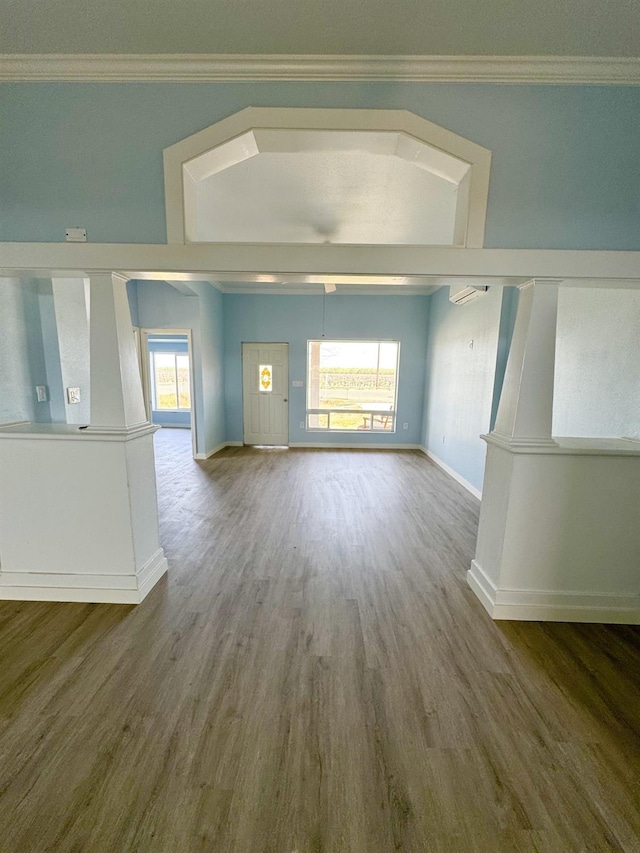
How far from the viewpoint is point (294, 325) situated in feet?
20.8

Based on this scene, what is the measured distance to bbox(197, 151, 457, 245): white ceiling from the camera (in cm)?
259

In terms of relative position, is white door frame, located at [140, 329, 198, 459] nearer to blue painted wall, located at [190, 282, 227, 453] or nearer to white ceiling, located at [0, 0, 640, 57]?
blue painted wall, located at [190, 282, 227, 453]

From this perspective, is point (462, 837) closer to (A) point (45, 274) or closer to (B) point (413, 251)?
(B) point (413, 251)

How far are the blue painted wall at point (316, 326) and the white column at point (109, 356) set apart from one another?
14.4 ft

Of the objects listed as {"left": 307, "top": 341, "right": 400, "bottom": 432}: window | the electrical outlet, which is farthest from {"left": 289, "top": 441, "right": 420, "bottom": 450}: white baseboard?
the electrical outlet

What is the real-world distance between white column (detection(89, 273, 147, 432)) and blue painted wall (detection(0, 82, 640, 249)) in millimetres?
273

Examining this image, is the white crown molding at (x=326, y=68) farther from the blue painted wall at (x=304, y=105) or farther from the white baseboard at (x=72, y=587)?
the white baseboard at (x=72, y=587)

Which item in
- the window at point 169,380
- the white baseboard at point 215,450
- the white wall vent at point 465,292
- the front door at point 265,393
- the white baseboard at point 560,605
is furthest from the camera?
the window at point 169,380

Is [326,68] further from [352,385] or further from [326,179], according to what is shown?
[352,385]

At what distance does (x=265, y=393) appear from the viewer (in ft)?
21.5

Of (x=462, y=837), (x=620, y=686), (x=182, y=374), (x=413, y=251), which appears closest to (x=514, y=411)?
(x=413, y=251)

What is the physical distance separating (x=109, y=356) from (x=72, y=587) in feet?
4.89

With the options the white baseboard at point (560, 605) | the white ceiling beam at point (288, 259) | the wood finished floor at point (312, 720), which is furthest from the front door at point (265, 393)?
the white baseboard at point (560, 605)

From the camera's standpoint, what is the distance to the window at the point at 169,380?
28.7ft
